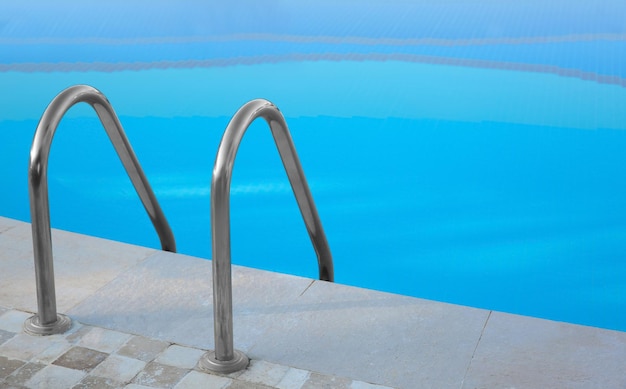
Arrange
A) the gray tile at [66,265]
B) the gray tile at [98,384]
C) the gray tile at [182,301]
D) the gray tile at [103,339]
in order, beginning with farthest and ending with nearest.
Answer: the gray tile at [66,265] → the gray tile at [182,301] → the gray tile at [103,339] → the gray tile at [98,384]

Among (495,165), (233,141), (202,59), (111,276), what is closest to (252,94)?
(202,59)

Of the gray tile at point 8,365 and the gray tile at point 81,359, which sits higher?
the gray tile at point 81,359

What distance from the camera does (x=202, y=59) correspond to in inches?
365

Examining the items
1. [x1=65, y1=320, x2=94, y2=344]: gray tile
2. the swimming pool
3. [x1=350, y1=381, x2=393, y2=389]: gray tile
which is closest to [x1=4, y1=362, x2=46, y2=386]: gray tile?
[x1=65, y1=320, x2=94, y2=344]: gray tile

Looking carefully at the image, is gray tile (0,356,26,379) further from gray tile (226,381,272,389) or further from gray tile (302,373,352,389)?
gray tile (302,373,352,389)

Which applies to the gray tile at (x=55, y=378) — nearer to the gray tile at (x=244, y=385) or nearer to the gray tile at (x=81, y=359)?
the gray tile at (x=81, y=359)

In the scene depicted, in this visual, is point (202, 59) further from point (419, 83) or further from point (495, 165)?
point (495, 165)

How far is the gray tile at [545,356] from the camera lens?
2.36 meters

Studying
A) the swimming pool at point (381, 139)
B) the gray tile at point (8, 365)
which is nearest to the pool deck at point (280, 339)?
the gray tile at point (8, 365)

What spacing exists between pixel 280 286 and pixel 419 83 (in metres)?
5.43

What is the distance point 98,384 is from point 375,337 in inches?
34.3

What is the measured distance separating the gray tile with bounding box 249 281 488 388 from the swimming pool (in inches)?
64.5

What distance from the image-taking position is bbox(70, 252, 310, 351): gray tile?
2670 millimetres

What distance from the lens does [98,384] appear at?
236 centimetres
